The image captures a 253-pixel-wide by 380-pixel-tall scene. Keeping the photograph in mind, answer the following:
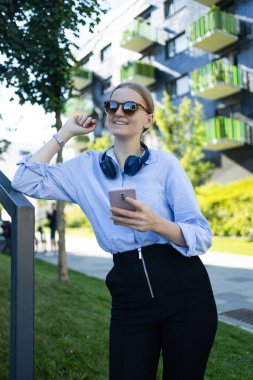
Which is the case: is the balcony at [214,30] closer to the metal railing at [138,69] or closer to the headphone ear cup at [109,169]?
the metal railing at [138,69]

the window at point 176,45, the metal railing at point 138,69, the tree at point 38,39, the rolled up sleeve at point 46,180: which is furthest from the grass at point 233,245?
the metal railing at point 138,69

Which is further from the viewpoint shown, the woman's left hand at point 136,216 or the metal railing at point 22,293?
the metal railing at point 22,293

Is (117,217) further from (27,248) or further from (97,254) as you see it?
(97,254)

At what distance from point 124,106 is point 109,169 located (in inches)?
11.3

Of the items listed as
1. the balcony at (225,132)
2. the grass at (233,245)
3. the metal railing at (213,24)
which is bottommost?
the grass at (233,245)

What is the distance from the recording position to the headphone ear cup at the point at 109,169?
1.77m

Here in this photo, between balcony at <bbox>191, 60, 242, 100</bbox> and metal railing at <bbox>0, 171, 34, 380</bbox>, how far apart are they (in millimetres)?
17897

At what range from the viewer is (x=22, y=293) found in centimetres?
149

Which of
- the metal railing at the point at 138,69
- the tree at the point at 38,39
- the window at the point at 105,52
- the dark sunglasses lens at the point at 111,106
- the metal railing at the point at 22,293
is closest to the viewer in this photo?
the metal railing at the point at 22,293

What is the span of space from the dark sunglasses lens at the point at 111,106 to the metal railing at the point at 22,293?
0.61m

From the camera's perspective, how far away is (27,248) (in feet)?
4.89

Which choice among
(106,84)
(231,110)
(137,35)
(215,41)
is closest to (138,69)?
(137,35)

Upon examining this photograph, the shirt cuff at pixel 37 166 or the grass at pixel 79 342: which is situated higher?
the shirt cuff at pixel 37 166

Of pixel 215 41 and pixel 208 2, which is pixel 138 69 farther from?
pixel 208 2
